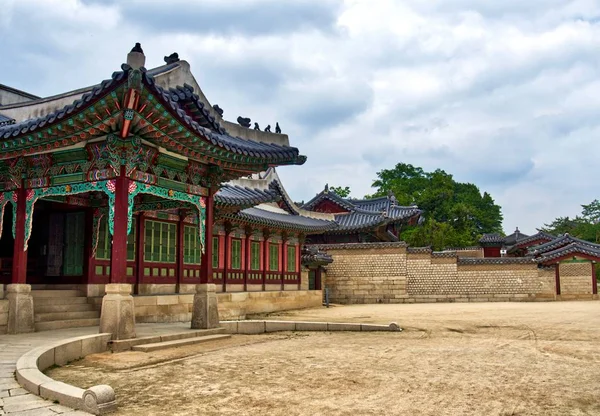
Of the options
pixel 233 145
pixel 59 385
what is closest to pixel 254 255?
pixel 233 145

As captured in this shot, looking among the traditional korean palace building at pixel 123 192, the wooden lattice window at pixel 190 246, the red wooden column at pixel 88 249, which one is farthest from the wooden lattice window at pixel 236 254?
the red wooden column at pixel 88 249

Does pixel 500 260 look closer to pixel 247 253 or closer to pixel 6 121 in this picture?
pixel 247 253

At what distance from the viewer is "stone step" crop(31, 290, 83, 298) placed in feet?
43.9

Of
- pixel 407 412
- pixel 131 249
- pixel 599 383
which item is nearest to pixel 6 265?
pixel 131 249

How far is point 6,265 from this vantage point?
14.5 metres

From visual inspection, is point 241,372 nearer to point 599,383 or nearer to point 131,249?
point 599,383

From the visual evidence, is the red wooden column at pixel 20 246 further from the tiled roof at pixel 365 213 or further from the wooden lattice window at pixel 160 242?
the tiled roof at pixel 365 213

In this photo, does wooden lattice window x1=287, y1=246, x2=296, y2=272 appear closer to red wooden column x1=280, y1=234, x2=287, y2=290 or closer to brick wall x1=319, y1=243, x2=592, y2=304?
red wooden column x1=280, y1=234, x2=287, y2=290

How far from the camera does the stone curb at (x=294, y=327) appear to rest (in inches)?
582

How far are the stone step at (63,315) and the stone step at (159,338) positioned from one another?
9.83 ft

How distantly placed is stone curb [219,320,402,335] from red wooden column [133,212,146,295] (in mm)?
3541

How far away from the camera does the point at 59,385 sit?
246 inches

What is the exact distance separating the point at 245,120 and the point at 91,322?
10.2 metres

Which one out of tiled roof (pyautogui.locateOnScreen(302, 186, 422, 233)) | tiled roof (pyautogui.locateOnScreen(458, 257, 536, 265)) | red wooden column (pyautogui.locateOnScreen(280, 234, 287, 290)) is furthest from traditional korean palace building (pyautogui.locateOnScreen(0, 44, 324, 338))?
tiled roof (pyautogui.locateOnScreen(458, 257, 536, 265))
